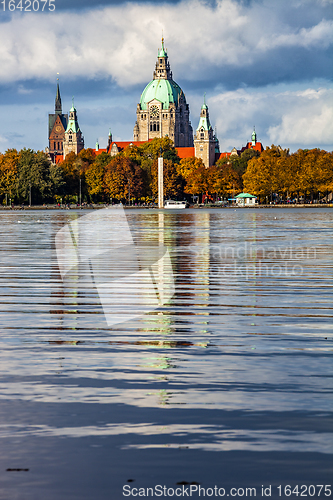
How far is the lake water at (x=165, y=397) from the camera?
5.30m

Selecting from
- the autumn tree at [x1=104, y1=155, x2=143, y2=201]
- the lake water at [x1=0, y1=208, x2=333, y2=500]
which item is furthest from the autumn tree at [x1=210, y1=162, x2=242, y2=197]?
the lake water at [x1=0, y1=208, x2=333, y2=500]

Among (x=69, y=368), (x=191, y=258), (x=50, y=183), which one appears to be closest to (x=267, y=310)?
(x=69, y=368)

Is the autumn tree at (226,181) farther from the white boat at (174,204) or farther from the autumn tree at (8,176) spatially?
the autumn tree at (8,176)

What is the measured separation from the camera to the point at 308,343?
9.84 meters

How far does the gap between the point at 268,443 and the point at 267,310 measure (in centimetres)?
724

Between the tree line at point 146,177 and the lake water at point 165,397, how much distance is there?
451 ft

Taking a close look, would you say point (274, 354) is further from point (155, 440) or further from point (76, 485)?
point (76, 485)

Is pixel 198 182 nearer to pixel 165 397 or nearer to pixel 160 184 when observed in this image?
pixel 160 184

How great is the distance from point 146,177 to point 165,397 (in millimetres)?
165029

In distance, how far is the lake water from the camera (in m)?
5.30

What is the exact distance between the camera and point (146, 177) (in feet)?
561

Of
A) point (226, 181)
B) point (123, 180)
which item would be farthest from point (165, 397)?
point (226, 181)

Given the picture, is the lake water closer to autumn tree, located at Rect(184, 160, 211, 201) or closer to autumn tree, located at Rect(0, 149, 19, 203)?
autumn tree, located at Rect(0, 149, 19, 203)

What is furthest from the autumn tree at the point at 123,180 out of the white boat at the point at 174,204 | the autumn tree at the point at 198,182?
the autumn tree at the point at 198,182
